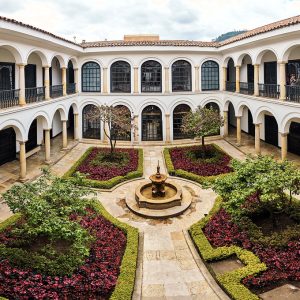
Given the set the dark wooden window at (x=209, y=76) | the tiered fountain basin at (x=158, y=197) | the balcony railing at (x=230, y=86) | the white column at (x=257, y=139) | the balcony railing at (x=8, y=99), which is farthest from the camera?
the dark wooden window at (x=209, y=76)

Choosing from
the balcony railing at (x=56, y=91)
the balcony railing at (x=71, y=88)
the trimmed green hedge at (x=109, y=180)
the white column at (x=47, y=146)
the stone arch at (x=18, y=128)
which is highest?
the balcony railing at (x=71, y=88)

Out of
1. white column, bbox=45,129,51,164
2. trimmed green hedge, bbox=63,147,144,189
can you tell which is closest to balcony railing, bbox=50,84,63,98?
white column, bbox=45,129,51,164

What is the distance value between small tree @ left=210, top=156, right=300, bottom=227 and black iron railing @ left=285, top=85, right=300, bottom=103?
7.87 m

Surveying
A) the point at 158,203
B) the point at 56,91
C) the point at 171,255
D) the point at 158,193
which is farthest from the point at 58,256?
the point at 56,91

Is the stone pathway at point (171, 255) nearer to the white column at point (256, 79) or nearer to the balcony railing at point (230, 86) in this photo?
the white column at point (256, 79)

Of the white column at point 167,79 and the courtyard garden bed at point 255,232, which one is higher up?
the white column at point 167,79

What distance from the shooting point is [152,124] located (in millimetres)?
27781

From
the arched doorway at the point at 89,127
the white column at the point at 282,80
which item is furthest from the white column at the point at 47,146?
the white column at the point at 282,80

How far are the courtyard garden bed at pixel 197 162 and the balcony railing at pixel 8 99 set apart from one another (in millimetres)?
9393

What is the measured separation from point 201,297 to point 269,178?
429cm

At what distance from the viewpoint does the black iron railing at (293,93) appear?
60.3 feet

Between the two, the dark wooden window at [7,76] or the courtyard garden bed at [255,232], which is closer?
the courtyard garden bed at [255,232]

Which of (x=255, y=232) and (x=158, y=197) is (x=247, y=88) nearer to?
(x=158, y=197)

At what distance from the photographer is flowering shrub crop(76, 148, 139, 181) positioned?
18969mm
